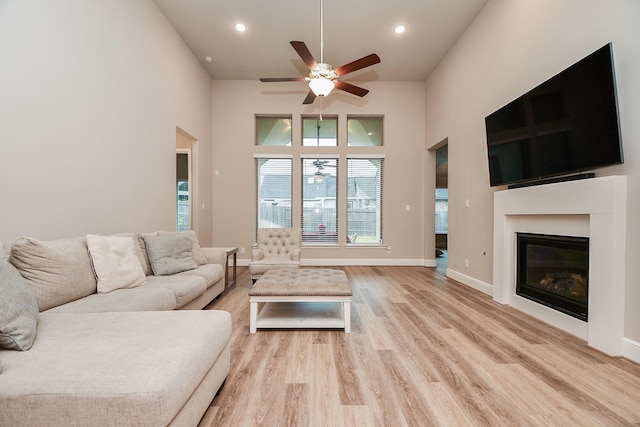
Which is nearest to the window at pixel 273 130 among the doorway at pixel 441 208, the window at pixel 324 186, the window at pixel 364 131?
the window at pixel 324 186

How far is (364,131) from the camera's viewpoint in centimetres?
624

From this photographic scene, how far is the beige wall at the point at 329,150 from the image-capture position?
19.7ft

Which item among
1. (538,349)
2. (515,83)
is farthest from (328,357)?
(515,83)

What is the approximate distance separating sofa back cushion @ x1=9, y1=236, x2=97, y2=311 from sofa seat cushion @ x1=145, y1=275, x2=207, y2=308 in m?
0.51

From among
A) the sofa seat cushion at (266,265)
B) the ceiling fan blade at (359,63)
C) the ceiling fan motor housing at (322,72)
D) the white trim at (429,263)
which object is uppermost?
the ceiling fan blade at (359,63)

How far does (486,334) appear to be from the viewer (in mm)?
2547

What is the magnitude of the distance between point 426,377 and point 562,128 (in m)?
2.37

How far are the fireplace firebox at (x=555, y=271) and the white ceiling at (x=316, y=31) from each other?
3.20 meters

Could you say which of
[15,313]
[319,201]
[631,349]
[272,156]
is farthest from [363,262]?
[15,313]

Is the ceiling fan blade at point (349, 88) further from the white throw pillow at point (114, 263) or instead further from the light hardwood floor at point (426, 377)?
the white throw pillow at point (114, 263)

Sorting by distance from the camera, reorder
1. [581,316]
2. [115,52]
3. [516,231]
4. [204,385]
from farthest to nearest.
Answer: [516,231], [115,52], [581,316], [204,385]

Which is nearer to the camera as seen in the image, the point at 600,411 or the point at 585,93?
the point at 600,411

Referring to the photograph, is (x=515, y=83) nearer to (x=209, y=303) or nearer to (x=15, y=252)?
(x=209, y=303)

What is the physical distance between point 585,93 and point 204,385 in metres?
3.29
